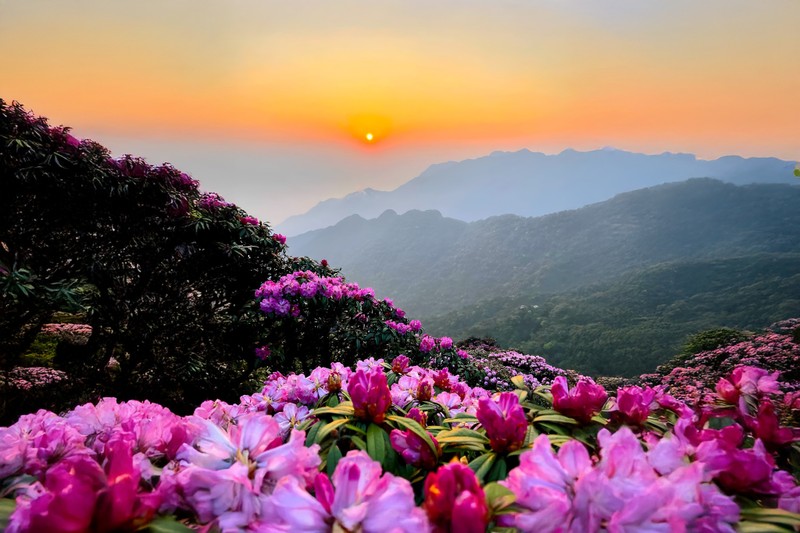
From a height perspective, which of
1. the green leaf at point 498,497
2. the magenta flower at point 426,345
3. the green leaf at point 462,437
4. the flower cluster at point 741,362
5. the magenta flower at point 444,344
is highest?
the green leaf at point 498,497

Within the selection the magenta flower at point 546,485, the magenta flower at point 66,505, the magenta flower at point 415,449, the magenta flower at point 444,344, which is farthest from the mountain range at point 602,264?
the magenta flower at point 66,505

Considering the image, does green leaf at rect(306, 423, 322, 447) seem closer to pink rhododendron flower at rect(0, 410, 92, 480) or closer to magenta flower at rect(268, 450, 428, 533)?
magenta flower at rect(268, 450, 428, 533)

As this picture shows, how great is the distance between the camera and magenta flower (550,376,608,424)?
1042mm

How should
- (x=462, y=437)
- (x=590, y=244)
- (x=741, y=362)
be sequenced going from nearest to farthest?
(x=462, y=437)
(x=741, y=362)
(x=590, y=244)

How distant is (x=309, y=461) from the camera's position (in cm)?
76

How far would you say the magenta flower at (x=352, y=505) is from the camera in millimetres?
611

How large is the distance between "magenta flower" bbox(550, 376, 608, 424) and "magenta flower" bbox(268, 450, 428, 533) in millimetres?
617

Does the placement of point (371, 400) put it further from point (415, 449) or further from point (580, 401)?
point (580, 401)

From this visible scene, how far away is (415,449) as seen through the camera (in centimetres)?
97

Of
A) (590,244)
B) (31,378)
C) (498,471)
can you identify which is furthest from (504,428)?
(590,244)

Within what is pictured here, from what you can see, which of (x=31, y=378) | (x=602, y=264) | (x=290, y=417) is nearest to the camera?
(x=290, y=417)

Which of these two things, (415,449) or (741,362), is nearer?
(415,449)

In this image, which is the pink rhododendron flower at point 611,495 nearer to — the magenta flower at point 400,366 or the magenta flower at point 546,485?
the magenta flower at point 546,485

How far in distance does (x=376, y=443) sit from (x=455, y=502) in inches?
16.2
